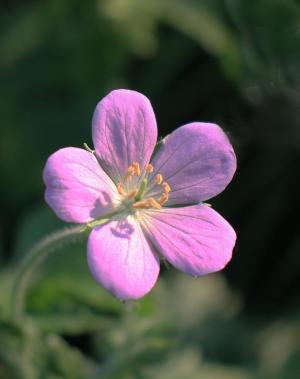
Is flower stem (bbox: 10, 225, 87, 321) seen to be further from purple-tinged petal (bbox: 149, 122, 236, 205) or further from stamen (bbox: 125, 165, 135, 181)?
purple-tinged petal (bbox: 149, 122, 236, 205)

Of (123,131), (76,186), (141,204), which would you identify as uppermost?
(123,131)

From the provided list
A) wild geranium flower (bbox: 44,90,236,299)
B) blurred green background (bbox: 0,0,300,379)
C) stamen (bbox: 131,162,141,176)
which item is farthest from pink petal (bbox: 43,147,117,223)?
blurred green background (bbox: 0,0,300,379)

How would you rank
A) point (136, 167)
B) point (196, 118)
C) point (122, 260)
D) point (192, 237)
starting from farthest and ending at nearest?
point (196, 118) < point (136, 167) < point (192, 237) < point (122, 260)

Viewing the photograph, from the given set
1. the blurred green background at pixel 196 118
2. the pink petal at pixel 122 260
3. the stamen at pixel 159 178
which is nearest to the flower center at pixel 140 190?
the stamen at pixel 159 178

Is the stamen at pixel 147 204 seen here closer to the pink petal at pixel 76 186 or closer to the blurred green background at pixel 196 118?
the pink petal at pixel 76 186

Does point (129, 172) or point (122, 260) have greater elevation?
point (129, 172)

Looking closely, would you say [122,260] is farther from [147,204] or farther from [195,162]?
[195,162]

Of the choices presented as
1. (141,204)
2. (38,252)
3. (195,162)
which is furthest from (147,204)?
(38,252)

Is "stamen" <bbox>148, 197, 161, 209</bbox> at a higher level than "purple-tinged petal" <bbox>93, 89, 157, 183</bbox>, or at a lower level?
lower
